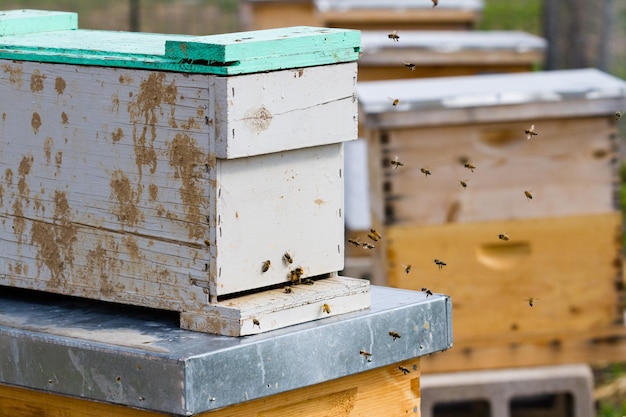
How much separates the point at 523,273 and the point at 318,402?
2558mm

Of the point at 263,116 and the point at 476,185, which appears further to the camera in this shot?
the point at 476,185

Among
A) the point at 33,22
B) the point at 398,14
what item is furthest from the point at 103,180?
the point at 398,14

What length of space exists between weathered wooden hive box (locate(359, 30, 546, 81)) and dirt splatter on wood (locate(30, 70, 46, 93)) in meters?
4.37

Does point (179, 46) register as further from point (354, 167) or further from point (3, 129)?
point (354, 167)

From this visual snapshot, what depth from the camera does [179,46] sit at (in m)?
1.74

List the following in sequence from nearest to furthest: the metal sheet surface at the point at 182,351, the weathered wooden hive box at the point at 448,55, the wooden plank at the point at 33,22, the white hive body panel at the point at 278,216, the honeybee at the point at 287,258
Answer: the metal sheet surface at the point at 182,351, the white hive body panel at the point at 278,216, the honeybee at the point at 287,258, the wooden plank at the point at 33,22, the weathered wooden hive box at the point at 448,55

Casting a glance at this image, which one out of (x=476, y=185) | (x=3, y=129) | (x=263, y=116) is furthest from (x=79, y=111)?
(x=476, y=185)

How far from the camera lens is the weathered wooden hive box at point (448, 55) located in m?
6.29

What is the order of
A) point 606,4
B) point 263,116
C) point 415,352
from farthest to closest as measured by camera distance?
point 606,4 < point 415,352 < point 263,116

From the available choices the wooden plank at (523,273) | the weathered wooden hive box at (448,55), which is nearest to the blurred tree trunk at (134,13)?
the weathered wooden hive box at (448,55)

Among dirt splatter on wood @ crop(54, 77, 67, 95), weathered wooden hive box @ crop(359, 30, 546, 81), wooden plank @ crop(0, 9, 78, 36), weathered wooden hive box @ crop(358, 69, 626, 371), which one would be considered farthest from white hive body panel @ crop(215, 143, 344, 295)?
weathered wooden hive box @ crop(359, 30, 546, 81)

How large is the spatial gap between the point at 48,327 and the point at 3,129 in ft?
1.17

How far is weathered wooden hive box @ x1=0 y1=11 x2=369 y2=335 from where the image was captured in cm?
175

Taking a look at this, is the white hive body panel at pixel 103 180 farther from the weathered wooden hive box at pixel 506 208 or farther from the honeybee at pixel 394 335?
the weathered wooden hive box at pixel 506 208
